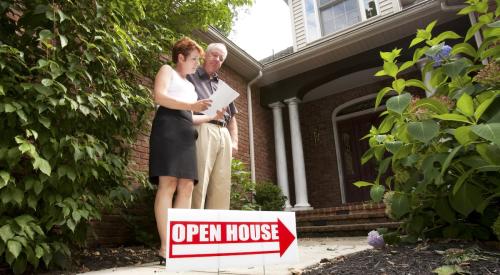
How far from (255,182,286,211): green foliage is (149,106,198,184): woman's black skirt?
3689 mm

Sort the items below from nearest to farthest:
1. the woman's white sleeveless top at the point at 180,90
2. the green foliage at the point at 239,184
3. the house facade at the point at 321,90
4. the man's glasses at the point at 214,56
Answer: the woman's white sleeveless top at the point at 180,90 → the man's glasses at the point at 214,56 → the green foliage at the point at 239,184 → the house facade at the point at 321,90

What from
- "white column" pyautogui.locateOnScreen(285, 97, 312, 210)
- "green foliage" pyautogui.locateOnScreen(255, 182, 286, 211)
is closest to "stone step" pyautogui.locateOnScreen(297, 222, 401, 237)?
"green foliage" pyautogui.locateOnScreen(255, 182, 286, 211)

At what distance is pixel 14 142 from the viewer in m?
2.17

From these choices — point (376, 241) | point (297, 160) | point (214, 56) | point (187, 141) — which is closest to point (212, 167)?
point (187, 141)

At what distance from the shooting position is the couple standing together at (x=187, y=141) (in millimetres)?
2074

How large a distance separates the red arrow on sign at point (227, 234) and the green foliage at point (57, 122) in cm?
117

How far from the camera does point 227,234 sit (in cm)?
145

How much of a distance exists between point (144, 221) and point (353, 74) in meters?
5.43

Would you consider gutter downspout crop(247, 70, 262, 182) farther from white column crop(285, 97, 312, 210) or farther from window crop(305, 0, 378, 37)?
window crop(305, 0, 378, 37)

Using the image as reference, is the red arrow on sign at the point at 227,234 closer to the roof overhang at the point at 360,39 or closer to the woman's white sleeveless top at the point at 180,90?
the woman's white sleeveless top at the point at 180,90

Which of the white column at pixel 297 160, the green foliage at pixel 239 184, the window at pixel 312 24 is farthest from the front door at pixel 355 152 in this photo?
the green foliage at pixel 239 184

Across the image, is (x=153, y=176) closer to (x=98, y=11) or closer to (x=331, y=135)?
(x=98, y=11)

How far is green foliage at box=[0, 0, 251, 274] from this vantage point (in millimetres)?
2062

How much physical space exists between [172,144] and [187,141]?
97 mm
